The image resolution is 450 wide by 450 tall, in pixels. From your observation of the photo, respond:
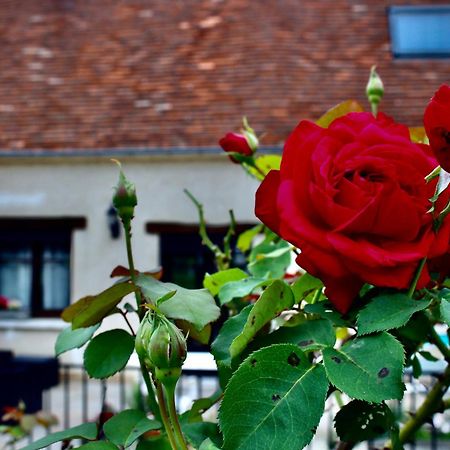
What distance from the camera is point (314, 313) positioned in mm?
469

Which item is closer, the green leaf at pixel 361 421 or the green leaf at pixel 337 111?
the green leaf at pixel 361 421

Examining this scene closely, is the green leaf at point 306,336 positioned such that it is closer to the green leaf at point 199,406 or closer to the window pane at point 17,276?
the green leaf at point 199,406

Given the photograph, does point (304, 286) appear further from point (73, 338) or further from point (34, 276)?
point (34, 276)

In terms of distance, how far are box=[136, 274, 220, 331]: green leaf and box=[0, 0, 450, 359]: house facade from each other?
6532 millimetres

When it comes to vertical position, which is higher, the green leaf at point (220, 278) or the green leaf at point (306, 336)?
the green leaf at point (306, 336)

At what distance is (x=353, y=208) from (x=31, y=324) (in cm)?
788

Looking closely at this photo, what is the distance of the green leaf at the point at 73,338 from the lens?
0.54 meters

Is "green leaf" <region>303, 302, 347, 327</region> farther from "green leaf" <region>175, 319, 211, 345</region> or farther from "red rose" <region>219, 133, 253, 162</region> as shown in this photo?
"red rose" <region>219, 133, 253, 162</region>

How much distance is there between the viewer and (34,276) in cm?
829

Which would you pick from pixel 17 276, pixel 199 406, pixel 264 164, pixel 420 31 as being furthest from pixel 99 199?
pixel 199 406

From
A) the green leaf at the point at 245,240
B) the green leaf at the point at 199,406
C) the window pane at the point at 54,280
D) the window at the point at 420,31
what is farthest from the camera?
the window pane at the point at 54,280

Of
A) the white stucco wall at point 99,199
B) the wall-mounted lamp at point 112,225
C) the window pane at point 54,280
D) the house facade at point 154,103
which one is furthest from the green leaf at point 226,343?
the window pane at point 54,280

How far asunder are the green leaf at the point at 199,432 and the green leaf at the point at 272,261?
0.19 m

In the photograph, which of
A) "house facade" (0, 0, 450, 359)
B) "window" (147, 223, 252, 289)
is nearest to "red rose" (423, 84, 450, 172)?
"house facade" (0, 0, 450, 359)
